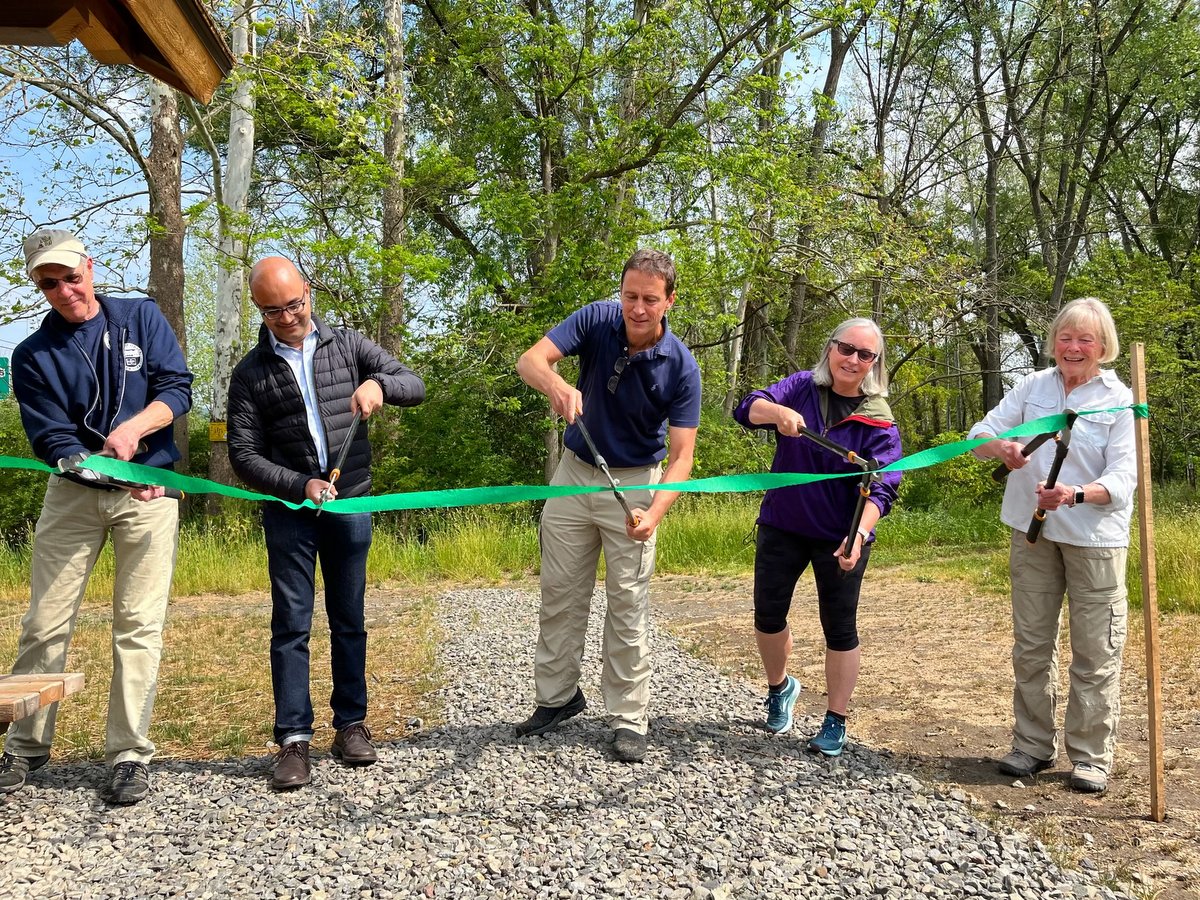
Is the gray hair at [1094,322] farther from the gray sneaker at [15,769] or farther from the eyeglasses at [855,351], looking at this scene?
the gray sneaker at [15,769]

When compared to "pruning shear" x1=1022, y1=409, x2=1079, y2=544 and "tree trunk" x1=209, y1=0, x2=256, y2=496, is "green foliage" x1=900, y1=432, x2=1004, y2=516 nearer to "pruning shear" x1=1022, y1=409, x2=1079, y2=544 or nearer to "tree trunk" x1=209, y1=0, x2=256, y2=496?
"tree trunk" x1=209, y1=0, x2=256, y2=496

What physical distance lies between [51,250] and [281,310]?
885 millimetres

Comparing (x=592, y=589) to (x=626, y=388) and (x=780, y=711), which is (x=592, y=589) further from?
(x=780, y=711)

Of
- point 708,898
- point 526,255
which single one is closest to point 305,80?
point 526,255

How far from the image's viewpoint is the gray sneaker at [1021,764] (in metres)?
3.97

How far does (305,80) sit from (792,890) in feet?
39.4

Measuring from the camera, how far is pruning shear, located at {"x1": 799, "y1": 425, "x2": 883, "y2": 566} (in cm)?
378

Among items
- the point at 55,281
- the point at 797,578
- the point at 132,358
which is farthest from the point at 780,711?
the point at 55,281

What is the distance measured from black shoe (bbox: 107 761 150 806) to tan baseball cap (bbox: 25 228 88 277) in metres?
2.00

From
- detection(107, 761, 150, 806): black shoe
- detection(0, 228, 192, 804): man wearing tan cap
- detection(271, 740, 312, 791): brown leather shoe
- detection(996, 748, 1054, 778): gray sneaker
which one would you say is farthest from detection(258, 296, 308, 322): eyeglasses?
detection(996, 748, 1054, 778): gray sneaker

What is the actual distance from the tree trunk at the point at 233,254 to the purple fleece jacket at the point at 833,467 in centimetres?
1099

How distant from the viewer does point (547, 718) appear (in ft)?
14.3

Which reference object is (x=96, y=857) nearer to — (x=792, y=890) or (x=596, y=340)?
(x=792, y=890)

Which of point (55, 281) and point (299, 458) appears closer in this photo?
point (55, 281)
